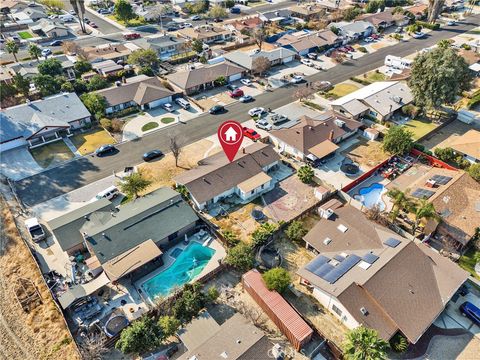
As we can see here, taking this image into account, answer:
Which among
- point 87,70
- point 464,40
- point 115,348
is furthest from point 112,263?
point 464,40

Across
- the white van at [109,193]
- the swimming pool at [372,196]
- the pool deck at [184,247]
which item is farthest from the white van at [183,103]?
the swimming pool at [372,196]

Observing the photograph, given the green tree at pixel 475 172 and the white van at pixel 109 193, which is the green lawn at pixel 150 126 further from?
the green tree at pixel 475 172

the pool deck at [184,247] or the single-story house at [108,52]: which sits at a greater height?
the single-story house at [108,52]

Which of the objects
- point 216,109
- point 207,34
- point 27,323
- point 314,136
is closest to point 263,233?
point 314,136

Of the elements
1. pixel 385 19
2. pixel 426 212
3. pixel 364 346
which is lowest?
pixel 426 212

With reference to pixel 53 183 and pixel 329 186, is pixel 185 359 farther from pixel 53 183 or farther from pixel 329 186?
pixel 53 183

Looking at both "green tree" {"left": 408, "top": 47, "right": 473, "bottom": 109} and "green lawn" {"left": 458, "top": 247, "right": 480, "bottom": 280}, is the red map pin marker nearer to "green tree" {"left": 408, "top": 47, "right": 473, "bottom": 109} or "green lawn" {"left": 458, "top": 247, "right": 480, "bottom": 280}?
"green lawn" {"left": 458, "top": 247, "right": 480, "bottom": 280}

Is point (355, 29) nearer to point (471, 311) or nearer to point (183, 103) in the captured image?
point (183, 103)
